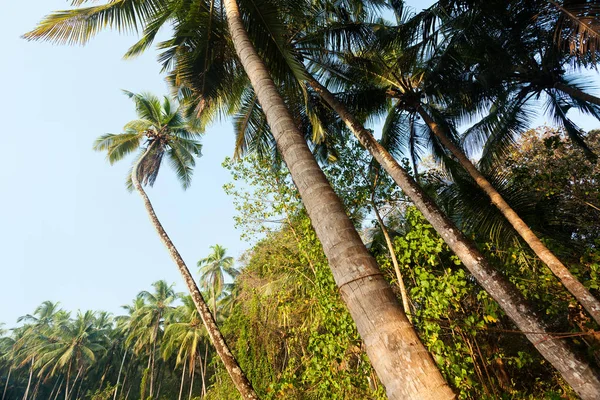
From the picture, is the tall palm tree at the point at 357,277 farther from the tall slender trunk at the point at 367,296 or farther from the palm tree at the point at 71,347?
the palm tree at the point at 71,347

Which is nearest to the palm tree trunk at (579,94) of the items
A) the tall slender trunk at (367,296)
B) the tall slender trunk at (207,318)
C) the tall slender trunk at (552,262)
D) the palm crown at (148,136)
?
the tall slender trunk at (552,262)

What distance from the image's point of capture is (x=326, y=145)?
9.27 metres

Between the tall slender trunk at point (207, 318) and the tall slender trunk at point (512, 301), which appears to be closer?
the tall slender trunk at point (512, 301)

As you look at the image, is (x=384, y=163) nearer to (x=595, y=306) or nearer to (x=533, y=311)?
(x=533, y=311)

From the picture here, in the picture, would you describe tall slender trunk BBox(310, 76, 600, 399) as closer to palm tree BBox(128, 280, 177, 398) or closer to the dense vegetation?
the dense vegetation

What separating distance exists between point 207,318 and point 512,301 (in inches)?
221

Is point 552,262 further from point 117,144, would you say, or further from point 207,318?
point 117,144

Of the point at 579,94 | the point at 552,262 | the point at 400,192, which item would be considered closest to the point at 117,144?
the point at 400,192

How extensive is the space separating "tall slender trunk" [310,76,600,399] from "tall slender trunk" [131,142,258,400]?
4.14m

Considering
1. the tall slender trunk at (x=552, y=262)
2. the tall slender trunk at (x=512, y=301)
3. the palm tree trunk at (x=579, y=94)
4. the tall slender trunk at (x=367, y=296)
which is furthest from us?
the palm tree trunk at (x=579, y=94)

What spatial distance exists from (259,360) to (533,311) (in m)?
6.36

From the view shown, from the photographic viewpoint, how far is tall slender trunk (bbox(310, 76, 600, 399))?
3426mm

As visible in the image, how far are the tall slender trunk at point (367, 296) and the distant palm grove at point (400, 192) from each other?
1 cm

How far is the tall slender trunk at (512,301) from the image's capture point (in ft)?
11.2
